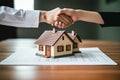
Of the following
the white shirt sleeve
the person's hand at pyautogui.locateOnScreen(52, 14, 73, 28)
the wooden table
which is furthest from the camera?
the white shirt sleeve

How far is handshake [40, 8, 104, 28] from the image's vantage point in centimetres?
120

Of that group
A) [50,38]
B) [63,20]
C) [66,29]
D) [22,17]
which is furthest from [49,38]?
[66,29]

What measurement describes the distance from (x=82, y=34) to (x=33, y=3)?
2.24 ft

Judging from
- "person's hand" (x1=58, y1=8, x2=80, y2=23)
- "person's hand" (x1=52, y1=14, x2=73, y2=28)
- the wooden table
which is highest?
"person's hand" (x1=58, y1=8, x2=80, y2=23)

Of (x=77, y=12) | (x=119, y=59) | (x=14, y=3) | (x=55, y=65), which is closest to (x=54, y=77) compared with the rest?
(x=55, y=65)

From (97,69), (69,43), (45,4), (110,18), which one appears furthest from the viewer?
(45,4)

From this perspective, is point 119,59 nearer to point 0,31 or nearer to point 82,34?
point 82,34

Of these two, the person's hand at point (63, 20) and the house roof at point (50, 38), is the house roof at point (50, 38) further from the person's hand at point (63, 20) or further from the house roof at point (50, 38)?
the person's hand at point (63, 20)

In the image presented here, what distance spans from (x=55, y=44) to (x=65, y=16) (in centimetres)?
32

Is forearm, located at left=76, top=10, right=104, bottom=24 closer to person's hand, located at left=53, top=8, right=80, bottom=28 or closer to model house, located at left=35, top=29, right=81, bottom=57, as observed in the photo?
person's hand, located at left=53, top=8, right=80, bottom=28

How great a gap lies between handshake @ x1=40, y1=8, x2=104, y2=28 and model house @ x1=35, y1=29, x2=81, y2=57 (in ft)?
0.70

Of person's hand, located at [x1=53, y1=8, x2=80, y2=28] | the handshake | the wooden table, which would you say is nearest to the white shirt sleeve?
the handshake

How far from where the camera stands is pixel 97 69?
709 mm

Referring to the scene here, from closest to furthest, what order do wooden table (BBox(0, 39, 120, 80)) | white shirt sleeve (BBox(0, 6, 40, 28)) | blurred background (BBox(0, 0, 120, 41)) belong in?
wooden table (BBox(0, 39, 120, 80))
white shirt sleeve (BBox(0, 6, 40, 28))
blurred background (BBox(0, 0, 120, 41))
